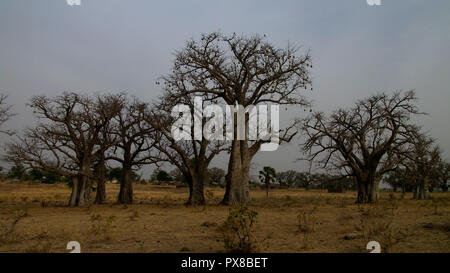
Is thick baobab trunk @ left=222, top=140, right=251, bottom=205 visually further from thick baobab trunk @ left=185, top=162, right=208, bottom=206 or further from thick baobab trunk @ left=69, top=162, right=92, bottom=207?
thick baobab trunk @ left=69, top=162, right=92, bottom=207

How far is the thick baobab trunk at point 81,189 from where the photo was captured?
16.2 meters

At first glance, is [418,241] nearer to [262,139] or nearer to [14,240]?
[14,240]

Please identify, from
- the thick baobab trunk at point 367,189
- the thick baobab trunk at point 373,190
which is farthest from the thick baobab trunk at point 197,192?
the thick baobab trunk at point 373,190

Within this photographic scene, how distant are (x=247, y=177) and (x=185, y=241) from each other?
1041 centimetres

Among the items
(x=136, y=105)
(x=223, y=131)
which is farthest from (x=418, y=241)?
(x=136, y=105)

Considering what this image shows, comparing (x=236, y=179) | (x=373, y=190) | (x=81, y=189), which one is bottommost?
(x=81, y=189)

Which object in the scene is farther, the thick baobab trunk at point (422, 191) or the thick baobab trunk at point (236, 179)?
the thick baobab trunk at point (422, 191)

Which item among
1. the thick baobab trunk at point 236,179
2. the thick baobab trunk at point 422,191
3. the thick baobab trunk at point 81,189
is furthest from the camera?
the thick baobab trunk at point 422,191

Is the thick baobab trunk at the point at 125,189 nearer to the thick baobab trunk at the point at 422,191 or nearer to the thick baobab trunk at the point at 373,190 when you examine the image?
the thick baobab trunk at the point at 373,190

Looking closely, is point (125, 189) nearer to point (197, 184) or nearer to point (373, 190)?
point (197, 184)

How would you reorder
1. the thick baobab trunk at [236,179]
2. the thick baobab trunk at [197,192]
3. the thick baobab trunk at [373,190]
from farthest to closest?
the thick baobab trunk at [373,190]
the thick baobab trunk at [197,192]
the thick baobab trunk at [236,179]

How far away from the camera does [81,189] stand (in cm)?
1644

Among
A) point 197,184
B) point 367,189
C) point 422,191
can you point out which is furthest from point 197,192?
point 422,191
